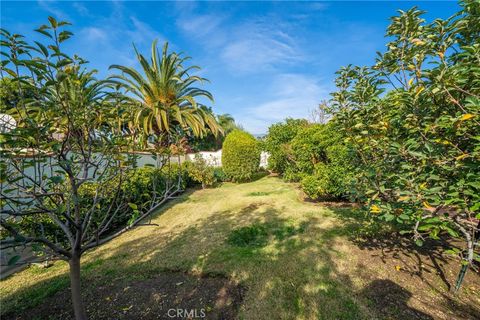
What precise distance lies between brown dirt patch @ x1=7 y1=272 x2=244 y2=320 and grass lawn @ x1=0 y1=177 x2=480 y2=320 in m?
0.15

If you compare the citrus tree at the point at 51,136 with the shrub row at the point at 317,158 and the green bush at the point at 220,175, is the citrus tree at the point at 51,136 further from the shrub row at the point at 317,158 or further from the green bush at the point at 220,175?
the green bush at the point at 220,175

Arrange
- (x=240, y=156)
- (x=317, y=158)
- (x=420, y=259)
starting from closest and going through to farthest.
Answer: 1. (x=420, y=259)
2. (x=317, y=158)
3. (x=240, y=156)

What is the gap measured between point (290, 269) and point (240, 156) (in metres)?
8.21

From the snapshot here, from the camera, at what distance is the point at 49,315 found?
2430mm

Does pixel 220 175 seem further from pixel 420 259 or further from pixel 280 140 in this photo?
pixel 420 259

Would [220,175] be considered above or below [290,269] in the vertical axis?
above

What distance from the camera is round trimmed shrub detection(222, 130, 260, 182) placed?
36.6 ft

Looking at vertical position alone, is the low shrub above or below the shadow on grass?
above

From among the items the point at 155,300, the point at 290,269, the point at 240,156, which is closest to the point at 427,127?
the point at 290,269

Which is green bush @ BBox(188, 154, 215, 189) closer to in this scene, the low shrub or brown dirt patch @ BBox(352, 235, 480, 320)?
the low shrub

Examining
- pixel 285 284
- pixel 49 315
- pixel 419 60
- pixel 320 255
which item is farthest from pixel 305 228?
pixel 49 315

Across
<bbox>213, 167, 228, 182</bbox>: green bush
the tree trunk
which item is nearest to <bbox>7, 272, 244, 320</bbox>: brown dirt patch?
the tree trunk

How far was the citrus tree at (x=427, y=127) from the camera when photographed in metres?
2.01

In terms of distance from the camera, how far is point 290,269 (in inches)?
124
